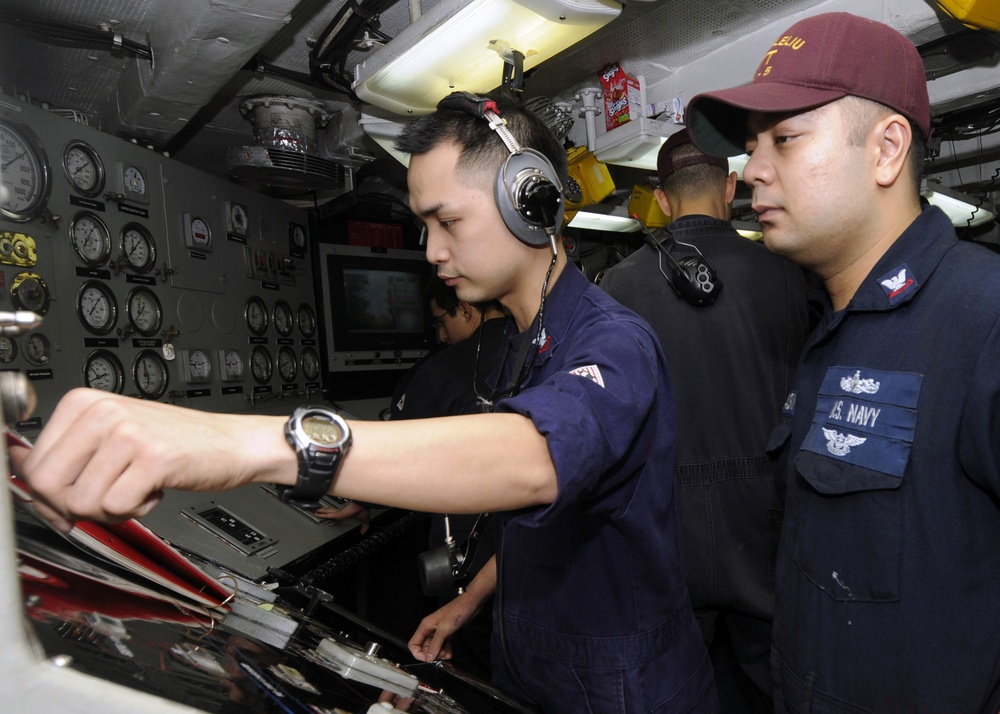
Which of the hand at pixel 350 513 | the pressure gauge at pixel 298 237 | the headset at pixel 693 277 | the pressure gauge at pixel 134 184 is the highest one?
the pressure gauge at pixel 134 184

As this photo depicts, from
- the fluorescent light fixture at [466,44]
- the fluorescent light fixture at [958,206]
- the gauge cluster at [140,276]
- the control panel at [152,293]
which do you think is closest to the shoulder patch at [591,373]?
the fluorescent light fixture at [466,44]

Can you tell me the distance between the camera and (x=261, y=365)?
12.4 ft

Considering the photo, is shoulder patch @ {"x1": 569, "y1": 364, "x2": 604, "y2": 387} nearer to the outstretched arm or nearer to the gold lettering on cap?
the outstretched arm

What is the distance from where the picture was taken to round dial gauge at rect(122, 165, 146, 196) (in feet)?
9.55

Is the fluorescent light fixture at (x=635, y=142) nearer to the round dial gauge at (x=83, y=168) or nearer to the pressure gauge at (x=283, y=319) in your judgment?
the pressure gauge at (x=283, y=319)

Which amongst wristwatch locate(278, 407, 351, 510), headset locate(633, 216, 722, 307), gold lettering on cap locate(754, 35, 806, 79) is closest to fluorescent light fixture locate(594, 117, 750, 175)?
headset locate(633, 216, 722, 307)

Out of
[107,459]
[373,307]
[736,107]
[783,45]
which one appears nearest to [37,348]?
[107,459]

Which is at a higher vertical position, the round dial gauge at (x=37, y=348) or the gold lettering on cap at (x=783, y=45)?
the gold lettering on cap at (x=783, y=45)

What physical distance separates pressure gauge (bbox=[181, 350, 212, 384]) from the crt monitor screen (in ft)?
4.31

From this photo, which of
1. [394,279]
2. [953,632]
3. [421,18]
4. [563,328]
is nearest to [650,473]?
[563,328]

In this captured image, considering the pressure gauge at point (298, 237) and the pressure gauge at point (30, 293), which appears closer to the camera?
the pressure gauge at point (30, 293)

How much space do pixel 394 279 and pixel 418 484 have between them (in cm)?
456

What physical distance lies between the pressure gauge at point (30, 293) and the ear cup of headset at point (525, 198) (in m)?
1.94

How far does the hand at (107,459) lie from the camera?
55cm
